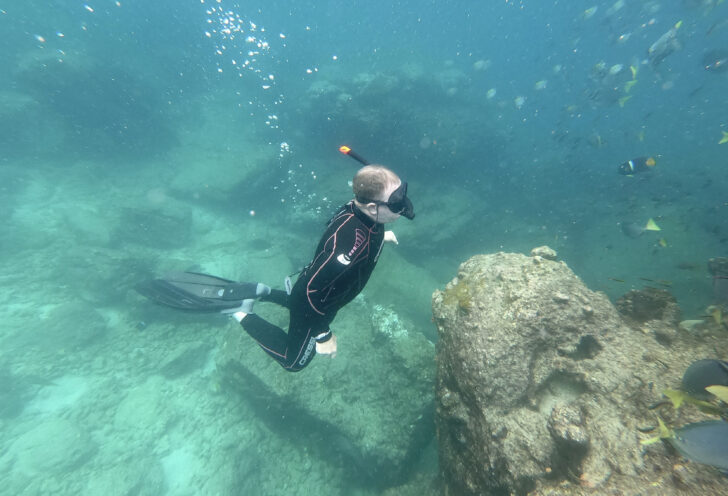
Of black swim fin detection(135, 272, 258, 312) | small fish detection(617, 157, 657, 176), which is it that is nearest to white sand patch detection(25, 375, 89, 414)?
black swim fin detection(135, 272, 258, 312)

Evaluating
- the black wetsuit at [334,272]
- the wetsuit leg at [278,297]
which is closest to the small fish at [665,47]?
the black wetsuit at [334,272]

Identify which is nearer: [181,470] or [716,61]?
[181,470]

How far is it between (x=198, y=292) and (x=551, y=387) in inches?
210

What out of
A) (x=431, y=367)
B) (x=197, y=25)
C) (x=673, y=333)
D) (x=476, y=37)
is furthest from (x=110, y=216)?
(x=476, y=37)

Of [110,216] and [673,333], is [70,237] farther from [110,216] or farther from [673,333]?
[673,333]

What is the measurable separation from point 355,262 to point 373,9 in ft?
238

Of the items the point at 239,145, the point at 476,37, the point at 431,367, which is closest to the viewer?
the point at 431,367

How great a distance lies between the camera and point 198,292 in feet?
16.5

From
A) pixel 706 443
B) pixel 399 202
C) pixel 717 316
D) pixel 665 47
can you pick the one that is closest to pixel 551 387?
pixel 706 443

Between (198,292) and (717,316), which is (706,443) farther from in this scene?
(198,292)

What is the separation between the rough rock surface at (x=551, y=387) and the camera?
2.35 meters

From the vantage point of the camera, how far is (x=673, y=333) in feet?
10.9

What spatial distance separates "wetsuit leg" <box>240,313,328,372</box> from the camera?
3.49 meters

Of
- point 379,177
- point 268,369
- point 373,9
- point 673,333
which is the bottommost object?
point 268,369
